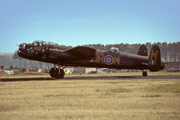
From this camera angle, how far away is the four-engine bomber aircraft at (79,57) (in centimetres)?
2669

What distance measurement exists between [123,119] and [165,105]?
10.4 ft

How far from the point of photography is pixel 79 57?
28141mm

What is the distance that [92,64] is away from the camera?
2895 centimetres

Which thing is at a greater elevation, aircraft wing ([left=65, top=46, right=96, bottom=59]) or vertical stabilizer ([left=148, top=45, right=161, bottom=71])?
aircraft wing ([left=65, top=46, right=96, bottom=59])

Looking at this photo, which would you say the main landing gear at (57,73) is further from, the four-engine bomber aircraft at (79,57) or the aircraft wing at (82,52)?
the aircraft wing at (82,52)

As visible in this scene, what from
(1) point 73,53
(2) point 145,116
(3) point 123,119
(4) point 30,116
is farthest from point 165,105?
(1) point 73,53

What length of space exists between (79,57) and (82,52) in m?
0.82

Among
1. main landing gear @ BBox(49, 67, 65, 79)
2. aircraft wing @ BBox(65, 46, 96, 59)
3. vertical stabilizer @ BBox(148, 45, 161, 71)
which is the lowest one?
main landing gear @ BBox(49, 67, 65, 79)

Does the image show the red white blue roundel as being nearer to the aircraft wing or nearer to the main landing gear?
the aircraft wing

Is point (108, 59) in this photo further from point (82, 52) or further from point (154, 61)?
point (154, 61)

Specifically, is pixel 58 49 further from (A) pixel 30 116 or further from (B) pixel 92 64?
(A) pixel 30 116

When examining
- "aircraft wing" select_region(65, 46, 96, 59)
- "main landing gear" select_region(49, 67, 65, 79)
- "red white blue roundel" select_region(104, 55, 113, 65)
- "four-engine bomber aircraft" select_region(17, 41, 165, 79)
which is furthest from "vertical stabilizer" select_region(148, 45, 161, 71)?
"main landing gear" select_region(49, 67, 65, 79)

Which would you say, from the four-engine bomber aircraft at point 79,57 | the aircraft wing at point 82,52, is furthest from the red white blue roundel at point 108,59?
the aircraft wing at point 82,52

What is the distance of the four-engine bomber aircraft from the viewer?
26.7 meters
